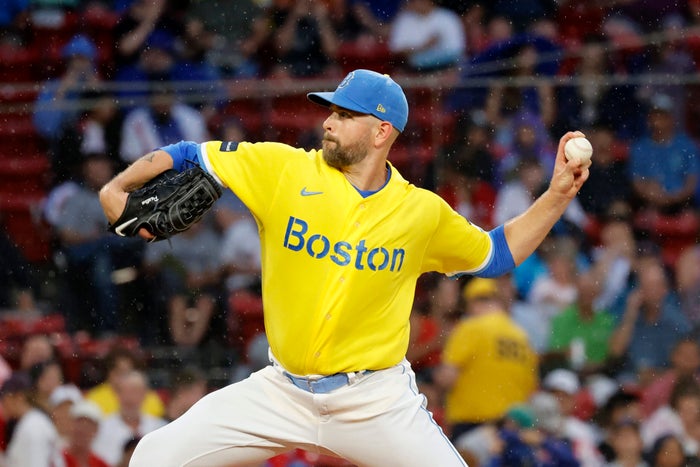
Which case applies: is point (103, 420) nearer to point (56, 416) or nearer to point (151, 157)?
point (56, 416)

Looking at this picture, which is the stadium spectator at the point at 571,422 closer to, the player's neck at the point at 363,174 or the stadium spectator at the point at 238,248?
the stadium spectator at the point at 238,248

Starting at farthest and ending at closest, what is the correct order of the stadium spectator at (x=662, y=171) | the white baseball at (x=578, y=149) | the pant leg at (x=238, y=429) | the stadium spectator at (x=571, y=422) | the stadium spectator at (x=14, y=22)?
the stadium spectator at (x=14, y=22) < the stadium spectator at (x=662, y=171) < the stadium spectator at (x=571, y=422) < the white baseball at (x=578, y=149) < the pant leg at (x=238, y=429)

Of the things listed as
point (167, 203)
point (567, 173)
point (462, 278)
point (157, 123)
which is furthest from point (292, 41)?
point (167, 203)

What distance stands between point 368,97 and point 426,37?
502 cm

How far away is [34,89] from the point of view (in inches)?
350

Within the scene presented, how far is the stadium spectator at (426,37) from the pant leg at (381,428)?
4579 mm

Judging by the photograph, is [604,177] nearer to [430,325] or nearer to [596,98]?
[596,98]

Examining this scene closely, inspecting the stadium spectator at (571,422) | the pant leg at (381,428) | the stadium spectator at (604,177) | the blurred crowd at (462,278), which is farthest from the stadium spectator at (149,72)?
the pant leg at (381,428)

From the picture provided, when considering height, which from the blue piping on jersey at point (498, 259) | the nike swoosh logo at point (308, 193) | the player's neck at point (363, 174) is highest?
the player's neck at point (363, 174)

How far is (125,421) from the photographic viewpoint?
8.44 m

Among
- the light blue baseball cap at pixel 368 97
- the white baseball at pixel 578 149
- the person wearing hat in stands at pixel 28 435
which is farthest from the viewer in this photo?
the person wearing hat in stands at pixel 28 435

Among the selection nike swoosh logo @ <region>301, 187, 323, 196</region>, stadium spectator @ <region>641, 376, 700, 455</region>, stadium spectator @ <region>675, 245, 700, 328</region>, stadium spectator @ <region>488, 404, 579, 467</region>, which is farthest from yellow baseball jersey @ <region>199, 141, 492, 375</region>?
stadium spectator @ <region>675, 245, 700, 328</region>

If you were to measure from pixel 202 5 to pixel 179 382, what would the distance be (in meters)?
3.18

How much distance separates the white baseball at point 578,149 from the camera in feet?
17.8
